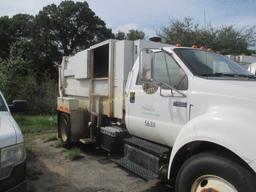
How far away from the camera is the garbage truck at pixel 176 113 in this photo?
3514 mm

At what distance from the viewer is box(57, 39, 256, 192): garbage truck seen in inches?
138

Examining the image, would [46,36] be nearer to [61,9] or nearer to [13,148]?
[61,9]

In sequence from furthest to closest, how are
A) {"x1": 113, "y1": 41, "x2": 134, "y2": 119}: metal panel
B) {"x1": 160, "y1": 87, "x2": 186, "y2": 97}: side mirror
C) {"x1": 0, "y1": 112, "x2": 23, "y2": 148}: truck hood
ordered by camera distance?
{"x1": 113, "y1": 41, "x2": 134, "y2": 119}: metal panel, {"x1": 160, "y1": 87, "x2": 186, "y2": 97}: side mirror, {"x1": 0, "y1": 112, "x2": 23, "y2": 148}: truck hood

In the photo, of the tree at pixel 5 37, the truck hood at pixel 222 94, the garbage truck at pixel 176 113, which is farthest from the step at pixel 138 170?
the tree at pixel 5 37

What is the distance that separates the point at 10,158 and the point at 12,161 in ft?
0.14

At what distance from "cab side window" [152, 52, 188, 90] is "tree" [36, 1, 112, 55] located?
3414 centimetres

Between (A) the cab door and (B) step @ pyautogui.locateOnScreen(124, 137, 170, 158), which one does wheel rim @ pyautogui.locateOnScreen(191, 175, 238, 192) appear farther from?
(B) step @ pyautogui.locateOnScreen(124, 137, 170, 158)

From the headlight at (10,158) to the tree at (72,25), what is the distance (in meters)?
35.2

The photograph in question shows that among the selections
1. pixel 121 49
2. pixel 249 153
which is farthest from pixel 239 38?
pixel 249 153

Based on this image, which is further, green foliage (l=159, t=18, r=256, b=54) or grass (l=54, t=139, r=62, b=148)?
green foliage (l=159, t=18, r=256, b=54)

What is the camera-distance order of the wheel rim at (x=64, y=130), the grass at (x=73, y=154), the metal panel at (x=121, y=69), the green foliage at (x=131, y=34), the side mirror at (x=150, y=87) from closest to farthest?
1. the side mirror at (x=150, y=87)
2. the metal panel at (x=121, y=69)
3. the grass at (x=73, y=154)
4. the wheel rim at (x=64, y=130)
5. the green foliage at (x=131, y=34)

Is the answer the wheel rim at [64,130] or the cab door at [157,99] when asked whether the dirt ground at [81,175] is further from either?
the cab door at [157,99]

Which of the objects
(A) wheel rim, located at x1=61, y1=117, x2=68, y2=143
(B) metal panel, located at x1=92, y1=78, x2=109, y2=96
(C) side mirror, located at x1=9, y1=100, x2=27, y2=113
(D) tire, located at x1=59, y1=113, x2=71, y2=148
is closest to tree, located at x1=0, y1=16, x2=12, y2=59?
(D) tire, located at x1=59, y1=113, x2=71, y2=148

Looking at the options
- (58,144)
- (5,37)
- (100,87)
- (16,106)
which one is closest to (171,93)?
(16,106)
